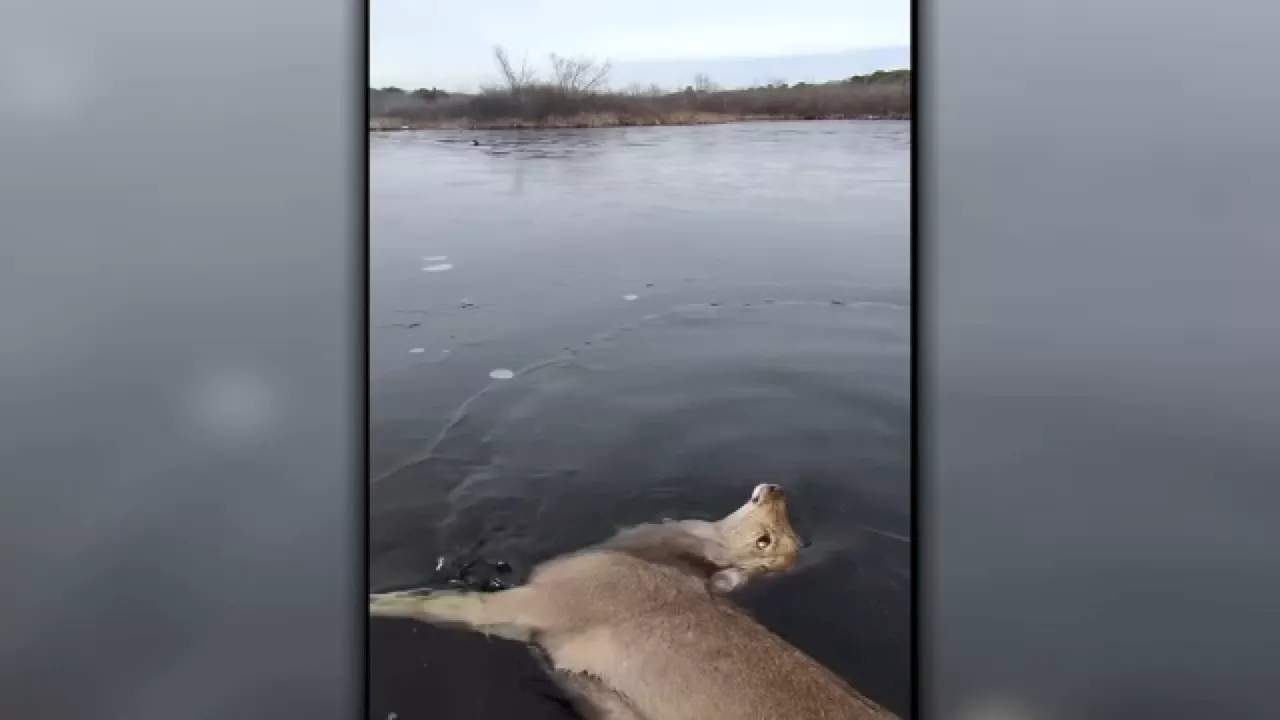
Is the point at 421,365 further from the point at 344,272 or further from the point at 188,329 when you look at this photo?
the point at 188,329

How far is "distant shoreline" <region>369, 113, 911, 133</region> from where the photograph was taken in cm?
171

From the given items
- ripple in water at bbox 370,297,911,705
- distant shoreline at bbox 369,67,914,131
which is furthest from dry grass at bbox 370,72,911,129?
ripple in water at bbox 370,297,911,705

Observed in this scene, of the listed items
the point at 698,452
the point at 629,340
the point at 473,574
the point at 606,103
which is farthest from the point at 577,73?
the point at 473,574

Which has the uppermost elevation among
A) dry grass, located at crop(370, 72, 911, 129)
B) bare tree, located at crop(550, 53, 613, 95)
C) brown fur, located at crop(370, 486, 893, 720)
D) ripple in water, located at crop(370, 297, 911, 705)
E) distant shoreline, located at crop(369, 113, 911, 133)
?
bare tree, located at crop(550, 53, 613, 95)

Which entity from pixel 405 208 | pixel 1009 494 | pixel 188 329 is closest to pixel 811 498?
pixel 1009 494

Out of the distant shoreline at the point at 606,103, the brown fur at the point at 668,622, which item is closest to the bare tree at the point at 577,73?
the distant shoreline at the point at 606,103

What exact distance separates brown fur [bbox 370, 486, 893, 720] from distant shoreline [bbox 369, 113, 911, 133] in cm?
54

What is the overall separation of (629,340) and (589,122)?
0.32m

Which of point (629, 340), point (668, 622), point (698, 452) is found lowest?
point (668, 622)

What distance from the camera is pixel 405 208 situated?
173 cm

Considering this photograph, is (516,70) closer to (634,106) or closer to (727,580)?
(634,106)

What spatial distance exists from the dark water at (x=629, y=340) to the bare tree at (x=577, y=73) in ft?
0.23

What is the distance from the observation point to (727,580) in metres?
1.70

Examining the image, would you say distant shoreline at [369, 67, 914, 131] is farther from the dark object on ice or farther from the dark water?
the dark object on ice
